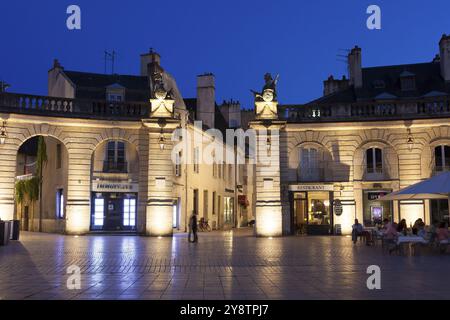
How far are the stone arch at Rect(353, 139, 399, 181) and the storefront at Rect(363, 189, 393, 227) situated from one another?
741mm

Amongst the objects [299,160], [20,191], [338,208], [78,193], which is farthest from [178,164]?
[20,191]

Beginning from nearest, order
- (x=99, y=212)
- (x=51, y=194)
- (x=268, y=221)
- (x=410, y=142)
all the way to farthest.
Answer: (x=410, y=142)
(x=268, y=221)
(x=99, y=212)
(x=51, y=194)

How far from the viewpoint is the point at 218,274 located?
439 inches

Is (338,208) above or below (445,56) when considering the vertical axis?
below

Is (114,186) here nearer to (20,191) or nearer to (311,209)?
(311,209)

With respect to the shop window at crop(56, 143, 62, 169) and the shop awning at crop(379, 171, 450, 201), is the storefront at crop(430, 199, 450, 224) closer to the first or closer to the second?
the shop awning at crop(379, 171, 450, 201)

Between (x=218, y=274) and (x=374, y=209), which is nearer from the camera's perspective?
(x=218, y=274)

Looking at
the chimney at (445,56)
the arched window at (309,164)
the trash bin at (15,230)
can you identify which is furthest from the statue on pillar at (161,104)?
the chimney at (445,56)

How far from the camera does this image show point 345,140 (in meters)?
26.6

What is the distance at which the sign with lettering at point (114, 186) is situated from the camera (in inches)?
1056

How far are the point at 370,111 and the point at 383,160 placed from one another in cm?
244
